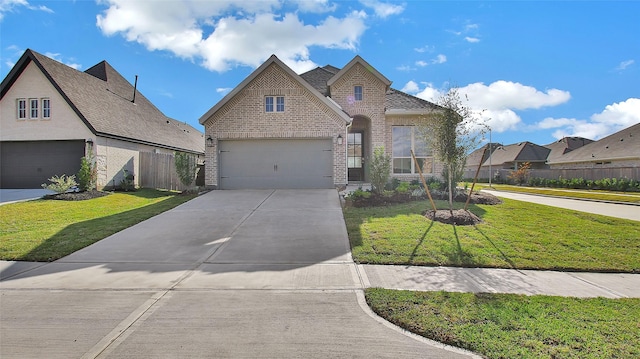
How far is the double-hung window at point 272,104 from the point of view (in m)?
13.6

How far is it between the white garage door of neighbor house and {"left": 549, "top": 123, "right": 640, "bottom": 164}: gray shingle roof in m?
26.0

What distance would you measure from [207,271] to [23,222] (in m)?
7.45

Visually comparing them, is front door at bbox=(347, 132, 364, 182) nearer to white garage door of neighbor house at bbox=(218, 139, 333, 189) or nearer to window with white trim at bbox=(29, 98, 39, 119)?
white garage door of neighbor house at bbox=(218, 139, 333, 189)

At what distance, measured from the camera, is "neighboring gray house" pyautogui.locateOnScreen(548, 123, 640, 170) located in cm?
2462

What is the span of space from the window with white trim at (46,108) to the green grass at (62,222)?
19.6ft

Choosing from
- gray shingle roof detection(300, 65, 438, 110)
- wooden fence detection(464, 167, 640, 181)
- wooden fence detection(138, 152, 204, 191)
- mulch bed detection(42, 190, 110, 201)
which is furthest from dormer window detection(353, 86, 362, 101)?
wooden fence detection(464, 167, 640, 181)

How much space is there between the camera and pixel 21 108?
15.5 m

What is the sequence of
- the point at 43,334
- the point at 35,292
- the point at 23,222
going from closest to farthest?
the point at 43,334 → the point at 35,292 → the point at 23,222

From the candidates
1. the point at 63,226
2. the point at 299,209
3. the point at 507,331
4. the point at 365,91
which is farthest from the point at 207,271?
the point at 365,91

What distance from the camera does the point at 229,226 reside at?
7.90 meters

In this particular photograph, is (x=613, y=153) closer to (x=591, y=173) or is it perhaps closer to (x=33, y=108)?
(x=591, y=173)

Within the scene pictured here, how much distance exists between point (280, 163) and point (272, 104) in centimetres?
262

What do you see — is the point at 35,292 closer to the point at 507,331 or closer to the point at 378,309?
the point at 378,309

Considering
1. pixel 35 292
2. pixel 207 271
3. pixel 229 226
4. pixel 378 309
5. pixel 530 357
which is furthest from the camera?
pixel 229 226
